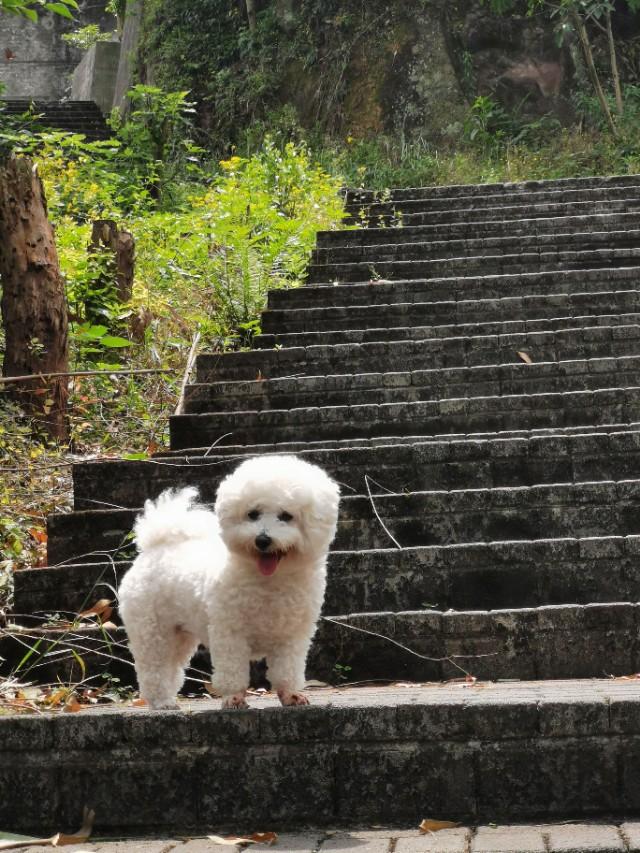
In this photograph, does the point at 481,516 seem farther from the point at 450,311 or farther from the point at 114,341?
the point at 114,341

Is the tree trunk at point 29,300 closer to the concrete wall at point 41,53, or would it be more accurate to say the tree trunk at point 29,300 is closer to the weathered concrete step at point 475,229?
the weathered concrete step at point 475,229

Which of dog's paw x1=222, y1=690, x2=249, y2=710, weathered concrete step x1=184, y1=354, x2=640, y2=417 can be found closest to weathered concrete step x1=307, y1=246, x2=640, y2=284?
weathered concrete step x1=184, y1=354, x2=640, y2=417

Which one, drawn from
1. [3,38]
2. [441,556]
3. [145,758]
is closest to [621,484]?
[441,556]

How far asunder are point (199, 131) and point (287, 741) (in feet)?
59.6

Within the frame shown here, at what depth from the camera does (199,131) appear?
20297 mm

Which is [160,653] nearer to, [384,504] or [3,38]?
[384,504]

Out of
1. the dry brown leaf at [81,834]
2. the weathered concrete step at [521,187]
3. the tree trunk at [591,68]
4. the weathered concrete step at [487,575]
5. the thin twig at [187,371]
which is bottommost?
the dry brown leaf at [81,834]

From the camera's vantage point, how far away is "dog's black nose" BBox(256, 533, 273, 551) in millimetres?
3470

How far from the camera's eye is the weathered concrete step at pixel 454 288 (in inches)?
359

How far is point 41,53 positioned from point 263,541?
27674 millimetres

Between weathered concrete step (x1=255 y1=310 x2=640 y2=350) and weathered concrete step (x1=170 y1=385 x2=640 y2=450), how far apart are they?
3.61 feet

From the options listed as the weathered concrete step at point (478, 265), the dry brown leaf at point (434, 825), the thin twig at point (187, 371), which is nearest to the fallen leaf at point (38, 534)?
the thin twig at point (187, 371)

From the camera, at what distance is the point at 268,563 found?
3.57m

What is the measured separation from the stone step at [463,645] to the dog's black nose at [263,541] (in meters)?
1.07
